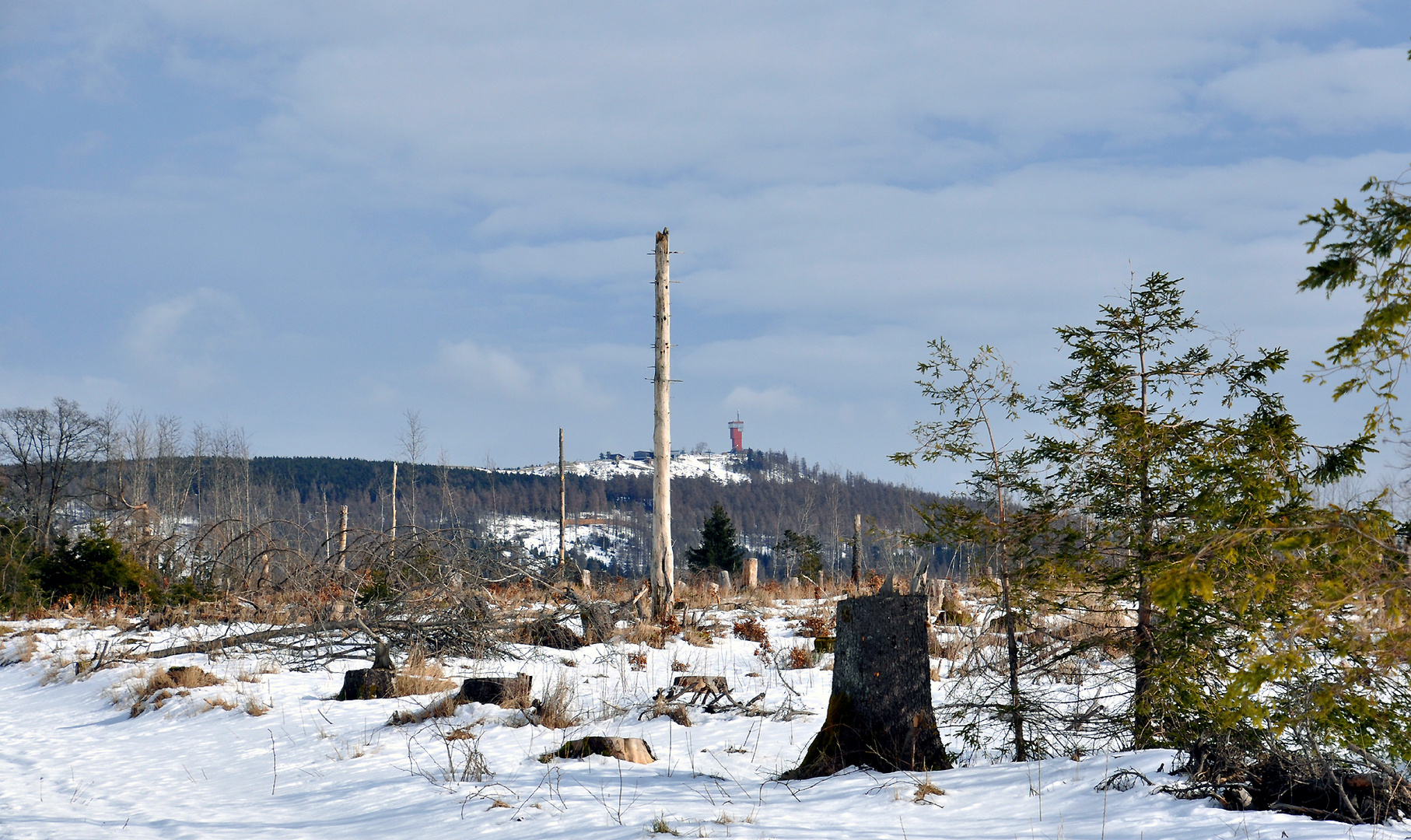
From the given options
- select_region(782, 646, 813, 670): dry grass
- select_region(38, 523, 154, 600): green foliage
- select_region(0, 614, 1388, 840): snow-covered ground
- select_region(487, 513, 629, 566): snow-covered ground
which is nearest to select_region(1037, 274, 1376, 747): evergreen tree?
select_region(0, 614, 1388, 840): snow-covered ground

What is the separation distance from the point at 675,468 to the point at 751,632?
15786 centimetres

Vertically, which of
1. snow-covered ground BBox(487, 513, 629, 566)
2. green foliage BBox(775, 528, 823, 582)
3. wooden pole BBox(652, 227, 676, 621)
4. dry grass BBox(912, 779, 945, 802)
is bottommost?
snow-covered ground BBox(487, 513, 629, 566)

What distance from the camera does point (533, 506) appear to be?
111000 mm

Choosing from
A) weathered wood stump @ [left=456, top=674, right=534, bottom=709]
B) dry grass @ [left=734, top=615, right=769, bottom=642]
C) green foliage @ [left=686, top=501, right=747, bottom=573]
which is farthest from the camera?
green foliage @ [left=686, top=501, right=747, bottom=573]

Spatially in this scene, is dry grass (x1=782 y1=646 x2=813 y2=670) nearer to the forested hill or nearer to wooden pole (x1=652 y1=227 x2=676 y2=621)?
wooden pole (x1=652 y1=227 x2=676 y2=621)

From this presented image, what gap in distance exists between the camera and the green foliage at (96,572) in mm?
17406

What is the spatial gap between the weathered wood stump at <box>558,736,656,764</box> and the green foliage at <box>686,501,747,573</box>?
26650mm

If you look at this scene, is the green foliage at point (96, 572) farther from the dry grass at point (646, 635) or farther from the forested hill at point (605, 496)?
the forested hill at point (605, 496)

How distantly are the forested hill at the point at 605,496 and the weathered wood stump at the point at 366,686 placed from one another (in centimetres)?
6446

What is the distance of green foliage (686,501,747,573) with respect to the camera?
33.6 meters

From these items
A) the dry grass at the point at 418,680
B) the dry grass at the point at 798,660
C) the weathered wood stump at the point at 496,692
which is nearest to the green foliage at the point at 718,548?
the dry grass at the point at 798,660

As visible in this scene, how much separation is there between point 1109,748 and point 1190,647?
51.7 inches

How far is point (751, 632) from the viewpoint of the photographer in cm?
1326

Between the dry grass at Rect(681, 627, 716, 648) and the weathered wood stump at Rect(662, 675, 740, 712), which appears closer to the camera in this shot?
the weathered wood stump at Rect(662, 675, 740, 712)
